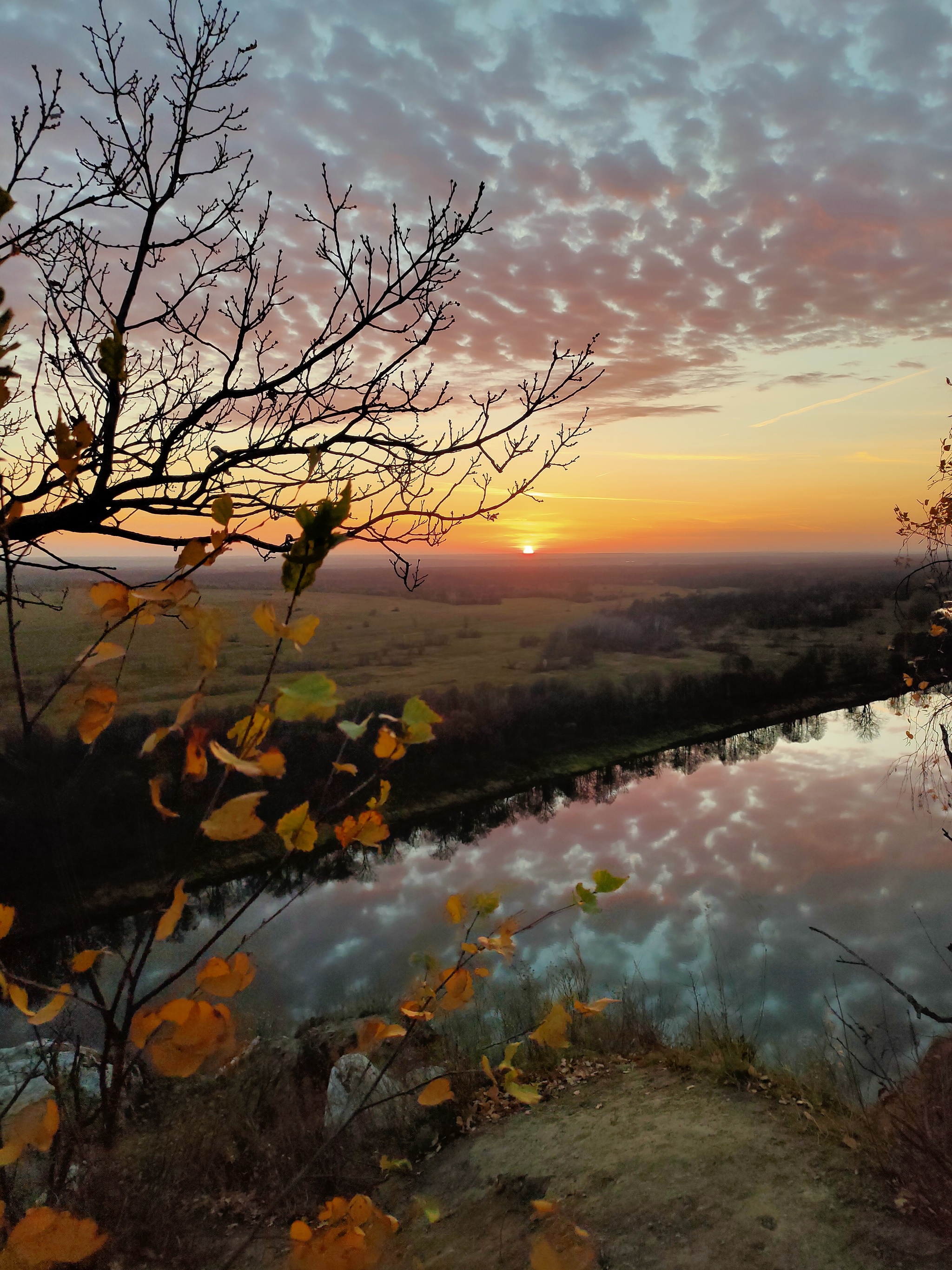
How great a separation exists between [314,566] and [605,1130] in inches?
206

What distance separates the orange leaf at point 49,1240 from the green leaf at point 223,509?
33.6 inches

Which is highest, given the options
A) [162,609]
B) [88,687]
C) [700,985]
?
[162,609]

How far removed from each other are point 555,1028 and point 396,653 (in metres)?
28.5

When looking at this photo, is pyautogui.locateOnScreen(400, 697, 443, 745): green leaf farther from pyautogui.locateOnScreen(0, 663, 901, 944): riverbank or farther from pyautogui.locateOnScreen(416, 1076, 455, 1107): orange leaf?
pyautogui.locateOnScreen(0, 663, 901, 944): riverbank

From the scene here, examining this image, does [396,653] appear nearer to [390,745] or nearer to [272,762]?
[390,745]

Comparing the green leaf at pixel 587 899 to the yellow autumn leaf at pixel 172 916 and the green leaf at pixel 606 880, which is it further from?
the yellow autumn leaf at pixel 172 916

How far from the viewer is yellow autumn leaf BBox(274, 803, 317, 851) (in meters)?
1.12

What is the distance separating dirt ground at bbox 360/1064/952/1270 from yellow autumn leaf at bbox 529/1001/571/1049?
196 centimetres

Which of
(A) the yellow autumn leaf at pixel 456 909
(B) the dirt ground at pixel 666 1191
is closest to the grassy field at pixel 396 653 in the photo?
(B) the dirt ground at pixel 666 1191

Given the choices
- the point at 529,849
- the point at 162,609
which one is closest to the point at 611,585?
the point at 529,849

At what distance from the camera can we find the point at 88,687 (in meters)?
0.94

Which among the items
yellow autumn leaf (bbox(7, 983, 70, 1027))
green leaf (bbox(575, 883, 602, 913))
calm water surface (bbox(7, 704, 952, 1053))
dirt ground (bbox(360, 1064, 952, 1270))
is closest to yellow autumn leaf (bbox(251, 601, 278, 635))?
yellow autumn leaf (bbox(7, 983, 70, 1027))

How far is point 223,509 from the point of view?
3.18 feet

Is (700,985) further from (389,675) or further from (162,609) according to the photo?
(389,675)
